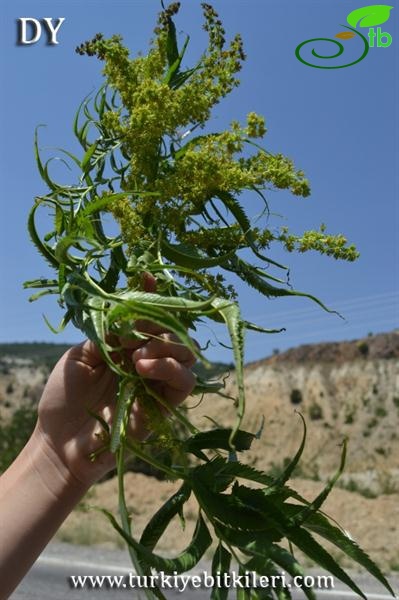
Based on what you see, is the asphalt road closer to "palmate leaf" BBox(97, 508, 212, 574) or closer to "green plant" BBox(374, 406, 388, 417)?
"palmate leaf" BBox(97, 508, 212, 574)

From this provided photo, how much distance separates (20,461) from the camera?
4.77 feet

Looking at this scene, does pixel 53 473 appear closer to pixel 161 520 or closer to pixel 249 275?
pixel 161 520

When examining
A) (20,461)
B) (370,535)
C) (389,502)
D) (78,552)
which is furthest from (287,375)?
(20,461)

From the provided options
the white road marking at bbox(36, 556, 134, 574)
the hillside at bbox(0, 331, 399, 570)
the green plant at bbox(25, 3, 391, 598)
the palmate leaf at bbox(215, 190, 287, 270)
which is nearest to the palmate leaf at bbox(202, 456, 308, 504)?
the green plant at bbox(25, 3, 391, 598)

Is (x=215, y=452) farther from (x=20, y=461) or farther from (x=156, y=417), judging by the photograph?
(x=20, y=461)

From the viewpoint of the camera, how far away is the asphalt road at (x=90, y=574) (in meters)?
7.83

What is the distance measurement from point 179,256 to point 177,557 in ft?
1.43

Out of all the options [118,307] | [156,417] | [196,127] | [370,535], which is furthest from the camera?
[370,535]

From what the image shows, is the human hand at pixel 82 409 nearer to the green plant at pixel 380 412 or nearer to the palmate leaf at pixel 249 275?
the palmate leaf at pixel 249 275

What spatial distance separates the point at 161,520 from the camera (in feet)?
3.85

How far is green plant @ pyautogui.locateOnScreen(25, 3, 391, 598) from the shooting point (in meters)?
1.09

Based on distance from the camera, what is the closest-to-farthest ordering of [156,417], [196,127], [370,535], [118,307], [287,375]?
[118,307] < [156,417] < [196,127] < [370,535] < [287,375]

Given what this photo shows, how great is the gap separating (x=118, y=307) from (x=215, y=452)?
1.01 ft

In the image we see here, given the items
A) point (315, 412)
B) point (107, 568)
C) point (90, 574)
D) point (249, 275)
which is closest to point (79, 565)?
point (107, 568)
